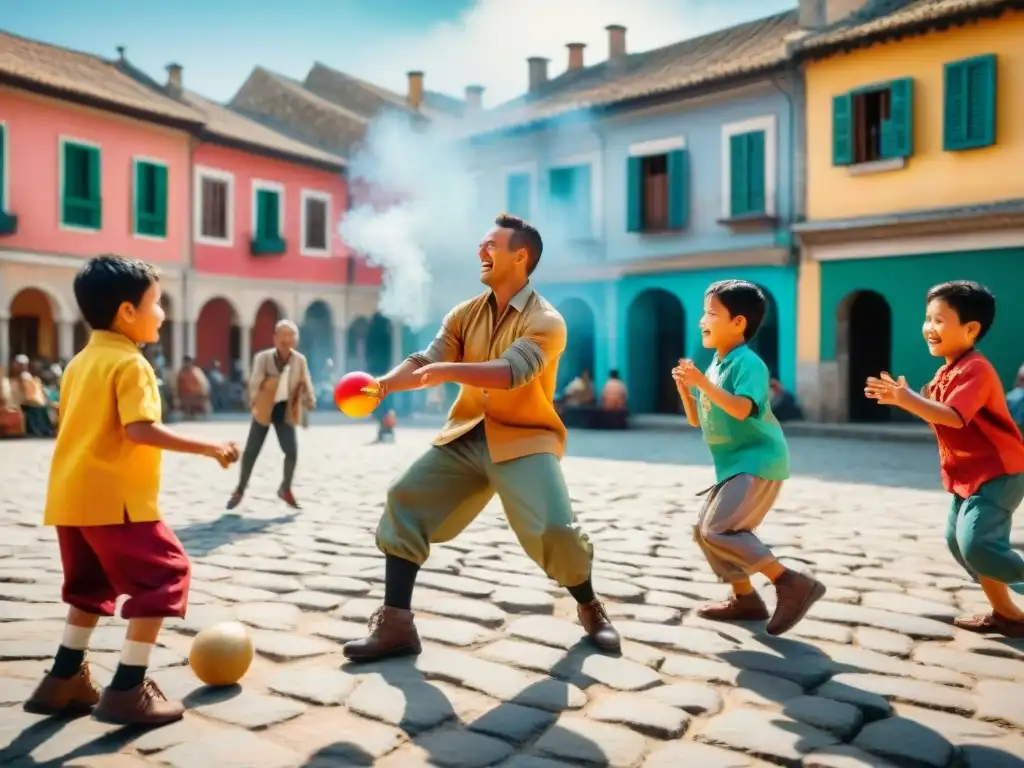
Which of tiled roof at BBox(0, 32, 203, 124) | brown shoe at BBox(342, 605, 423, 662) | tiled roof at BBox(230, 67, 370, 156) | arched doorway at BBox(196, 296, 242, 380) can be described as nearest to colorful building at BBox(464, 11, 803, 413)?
tiled roof at BBox(230, 67, 370, 156)

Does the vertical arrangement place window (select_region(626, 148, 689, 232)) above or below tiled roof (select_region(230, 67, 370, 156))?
below

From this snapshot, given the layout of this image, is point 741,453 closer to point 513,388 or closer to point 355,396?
point 513,388

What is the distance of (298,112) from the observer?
33.9m

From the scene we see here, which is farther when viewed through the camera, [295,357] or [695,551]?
[295,357]

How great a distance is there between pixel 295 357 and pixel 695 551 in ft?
13.0

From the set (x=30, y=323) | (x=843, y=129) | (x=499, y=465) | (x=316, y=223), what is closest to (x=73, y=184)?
(x=30, y=323)

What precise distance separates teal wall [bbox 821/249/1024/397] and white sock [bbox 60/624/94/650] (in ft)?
54.9

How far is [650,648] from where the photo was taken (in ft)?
13.9

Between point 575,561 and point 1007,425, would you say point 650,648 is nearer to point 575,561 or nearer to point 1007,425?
point 575,561

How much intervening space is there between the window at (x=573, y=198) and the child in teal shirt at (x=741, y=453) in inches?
785

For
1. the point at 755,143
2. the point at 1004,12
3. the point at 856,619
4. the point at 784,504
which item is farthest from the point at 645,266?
the point at 856,619

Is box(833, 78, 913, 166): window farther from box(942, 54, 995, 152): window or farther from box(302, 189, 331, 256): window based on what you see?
box(302, 189, 331, 256): window

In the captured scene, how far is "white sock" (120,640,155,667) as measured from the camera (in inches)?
128

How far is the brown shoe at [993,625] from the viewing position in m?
4.44
